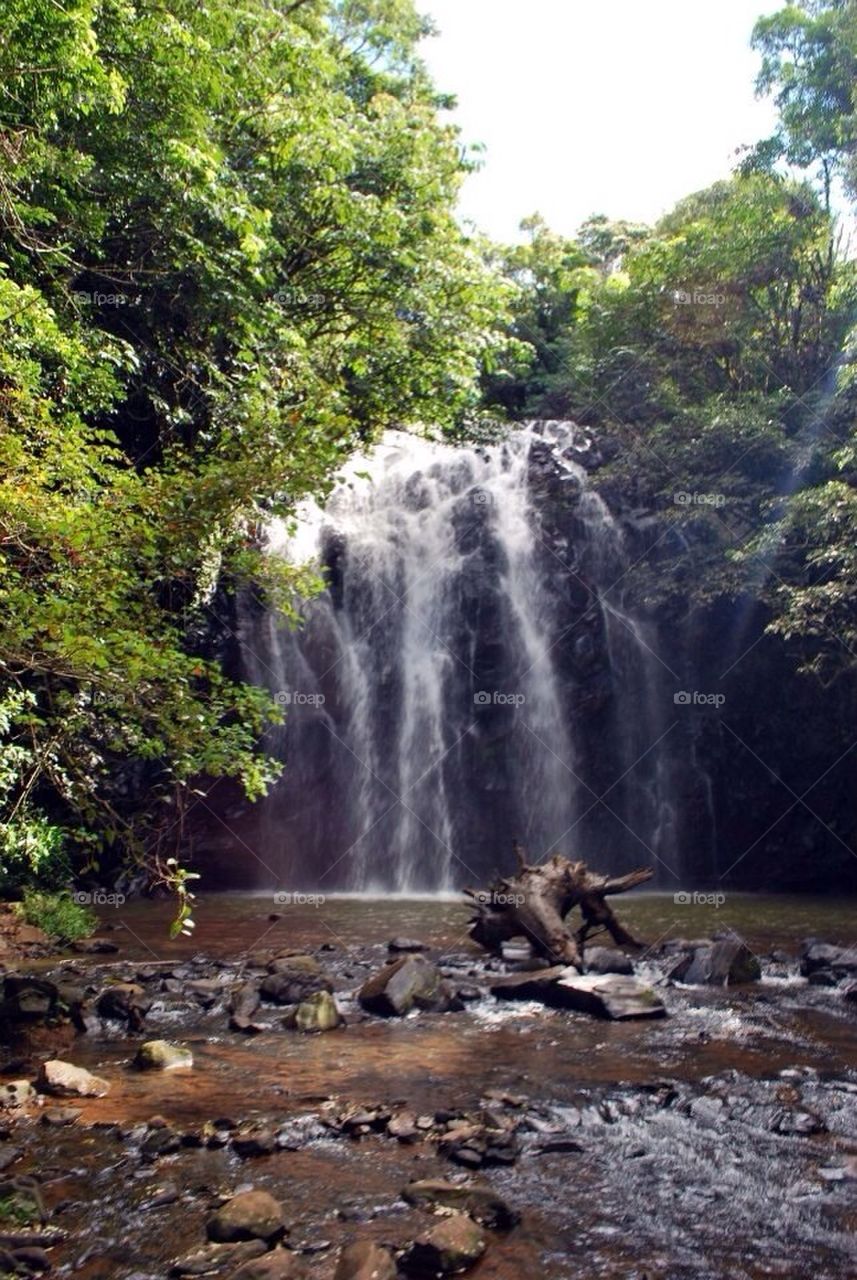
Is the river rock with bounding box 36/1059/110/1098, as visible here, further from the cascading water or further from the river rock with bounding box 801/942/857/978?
the cascading water

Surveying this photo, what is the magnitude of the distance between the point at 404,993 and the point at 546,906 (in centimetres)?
241

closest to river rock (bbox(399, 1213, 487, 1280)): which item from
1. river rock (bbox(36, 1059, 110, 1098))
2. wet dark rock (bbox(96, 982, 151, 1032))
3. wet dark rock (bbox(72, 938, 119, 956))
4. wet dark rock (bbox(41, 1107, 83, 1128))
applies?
wet dark rock (bbox(41, 1107, 83, 1128))

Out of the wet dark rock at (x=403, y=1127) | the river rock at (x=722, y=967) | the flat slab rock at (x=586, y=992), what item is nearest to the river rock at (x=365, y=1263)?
the wet dark rock at (x=403, y=1127)

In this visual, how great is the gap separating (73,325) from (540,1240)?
10.3m

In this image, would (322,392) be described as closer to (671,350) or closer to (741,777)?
(741,777)

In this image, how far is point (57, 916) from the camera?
12273 mm

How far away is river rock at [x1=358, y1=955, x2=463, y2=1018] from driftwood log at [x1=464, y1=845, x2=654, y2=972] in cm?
172

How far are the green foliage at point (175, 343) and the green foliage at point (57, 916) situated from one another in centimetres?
139

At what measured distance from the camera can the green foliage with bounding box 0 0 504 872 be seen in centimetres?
605

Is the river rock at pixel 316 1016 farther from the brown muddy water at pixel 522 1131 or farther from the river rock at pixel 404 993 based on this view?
the river rock at pixel 404 993

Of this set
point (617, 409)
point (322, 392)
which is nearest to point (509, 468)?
point (617, 409)

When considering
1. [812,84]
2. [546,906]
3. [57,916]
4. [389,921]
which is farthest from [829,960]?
[812,84]

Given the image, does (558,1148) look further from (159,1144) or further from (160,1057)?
(160,1057)

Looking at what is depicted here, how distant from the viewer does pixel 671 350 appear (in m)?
24.4
